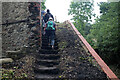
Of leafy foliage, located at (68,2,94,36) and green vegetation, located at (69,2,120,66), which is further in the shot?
leafy foliage, located at (68,2,94,36)

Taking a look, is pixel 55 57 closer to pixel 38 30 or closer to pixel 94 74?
pixel 38 30

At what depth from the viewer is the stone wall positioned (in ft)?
19.9

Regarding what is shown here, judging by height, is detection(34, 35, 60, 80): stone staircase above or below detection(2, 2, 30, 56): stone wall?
below

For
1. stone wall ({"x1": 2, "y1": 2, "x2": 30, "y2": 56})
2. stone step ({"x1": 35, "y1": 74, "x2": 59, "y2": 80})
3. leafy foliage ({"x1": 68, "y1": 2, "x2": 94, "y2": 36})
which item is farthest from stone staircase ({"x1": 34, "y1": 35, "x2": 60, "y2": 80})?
leafy foliage ({"x1": 68, "y1": 2, "x2": 94, "y2": 36})

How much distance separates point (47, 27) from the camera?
6.66m

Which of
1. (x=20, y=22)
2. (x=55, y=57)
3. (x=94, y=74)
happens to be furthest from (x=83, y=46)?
(x=20, y=22)

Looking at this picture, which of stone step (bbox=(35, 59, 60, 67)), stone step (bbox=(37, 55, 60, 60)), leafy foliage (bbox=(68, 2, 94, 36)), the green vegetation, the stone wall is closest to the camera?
stone step (bbox=(35, 59, 60, 67))

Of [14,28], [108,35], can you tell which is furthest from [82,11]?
[14,28]

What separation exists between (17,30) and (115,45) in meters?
6.81

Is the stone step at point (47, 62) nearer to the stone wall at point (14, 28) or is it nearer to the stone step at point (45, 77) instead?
the stone step at point (45, 77)

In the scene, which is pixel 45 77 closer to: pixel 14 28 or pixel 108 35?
pixel 14 28

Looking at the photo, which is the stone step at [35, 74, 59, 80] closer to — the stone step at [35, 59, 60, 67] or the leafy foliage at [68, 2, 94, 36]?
the stone step at [35, 59, 60, 67]

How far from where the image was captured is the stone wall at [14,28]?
6.05m

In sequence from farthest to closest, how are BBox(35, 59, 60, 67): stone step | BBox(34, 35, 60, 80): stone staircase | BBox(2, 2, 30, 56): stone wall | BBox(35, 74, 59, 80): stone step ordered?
BBox(2, 2, 30, 56): stone wall < BBox(35, 59, 60, 67): stone step < BBox(34, 35, 60, 80): stone staircase < BBox(35, 74, 59, 80): stone step
